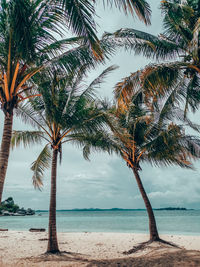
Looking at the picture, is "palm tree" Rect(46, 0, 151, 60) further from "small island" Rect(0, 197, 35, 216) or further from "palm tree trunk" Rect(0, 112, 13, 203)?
"small island" Rect(0, 197, 35, 216)

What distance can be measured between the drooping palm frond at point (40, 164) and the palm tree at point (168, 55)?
4.44m

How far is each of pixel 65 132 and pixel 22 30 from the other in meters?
4.44

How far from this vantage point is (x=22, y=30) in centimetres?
500

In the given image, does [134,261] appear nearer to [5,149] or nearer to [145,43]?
[5,149]

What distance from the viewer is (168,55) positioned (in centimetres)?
866

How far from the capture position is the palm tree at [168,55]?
7.33 meters

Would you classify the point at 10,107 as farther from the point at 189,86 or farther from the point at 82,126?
the point at 189,86

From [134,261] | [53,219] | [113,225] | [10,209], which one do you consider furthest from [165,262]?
[10,209]

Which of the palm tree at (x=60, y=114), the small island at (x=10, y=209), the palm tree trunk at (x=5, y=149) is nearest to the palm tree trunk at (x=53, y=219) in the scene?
the palm tree at (x=60, y=114)

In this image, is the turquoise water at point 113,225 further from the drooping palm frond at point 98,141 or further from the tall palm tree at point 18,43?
the tall palm tree at point 18,43

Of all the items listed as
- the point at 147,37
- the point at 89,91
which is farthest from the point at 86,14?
the point at 89,91

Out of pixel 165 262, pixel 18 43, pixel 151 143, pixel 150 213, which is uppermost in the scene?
pixel 18 43

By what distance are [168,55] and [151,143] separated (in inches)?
143

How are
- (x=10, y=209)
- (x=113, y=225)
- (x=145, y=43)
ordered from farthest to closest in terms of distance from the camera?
1. (x=10, y=209)
2. (x=113, y=225)
3. (x=145, y=43)
